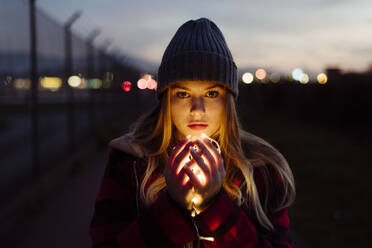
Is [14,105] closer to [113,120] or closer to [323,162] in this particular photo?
[323,162]

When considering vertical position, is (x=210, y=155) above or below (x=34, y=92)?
below

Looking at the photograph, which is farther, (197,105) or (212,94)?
(212,94)

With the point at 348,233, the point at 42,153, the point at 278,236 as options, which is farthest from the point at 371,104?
the point at 278,236

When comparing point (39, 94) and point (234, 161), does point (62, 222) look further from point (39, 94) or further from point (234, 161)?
point (234, 161)

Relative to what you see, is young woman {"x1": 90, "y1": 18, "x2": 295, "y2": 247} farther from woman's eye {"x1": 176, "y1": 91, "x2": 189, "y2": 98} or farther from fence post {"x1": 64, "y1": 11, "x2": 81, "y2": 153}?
fence post {"x1": 64, "y1": 11, "x2": 81, "y2": 153}

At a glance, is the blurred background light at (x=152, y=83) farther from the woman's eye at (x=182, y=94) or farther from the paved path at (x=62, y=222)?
the paved path at (x=62, y=222)

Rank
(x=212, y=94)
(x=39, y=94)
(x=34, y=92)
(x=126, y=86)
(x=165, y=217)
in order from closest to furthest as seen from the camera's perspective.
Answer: (x=165, y=217), (x=212, y=94), (x=126, y=86), (x=34, y=92), (x=39, y=94)

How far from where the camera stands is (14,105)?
5492 mm

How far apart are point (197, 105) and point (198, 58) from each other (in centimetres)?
22

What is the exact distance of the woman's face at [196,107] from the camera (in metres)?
1.79

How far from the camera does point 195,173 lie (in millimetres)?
1503

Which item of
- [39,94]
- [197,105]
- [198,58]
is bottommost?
[39,94]

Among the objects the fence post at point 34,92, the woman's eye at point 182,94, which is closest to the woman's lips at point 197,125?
the woman's eye at point 182,94

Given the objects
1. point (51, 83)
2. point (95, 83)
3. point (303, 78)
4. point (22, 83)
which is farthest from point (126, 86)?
point (303, 78)
